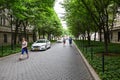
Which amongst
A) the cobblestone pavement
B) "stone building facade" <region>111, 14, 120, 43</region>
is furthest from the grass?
"stone building facade" <region>111, 14, 120, 43</region>

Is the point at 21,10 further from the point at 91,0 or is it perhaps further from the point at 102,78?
the point at 102,78

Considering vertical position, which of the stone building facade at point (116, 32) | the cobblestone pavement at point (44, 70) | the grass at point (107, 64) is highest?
the stone building facade at point (116, 32)

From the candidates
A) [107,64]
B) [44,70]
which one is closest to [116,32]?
[107,64]

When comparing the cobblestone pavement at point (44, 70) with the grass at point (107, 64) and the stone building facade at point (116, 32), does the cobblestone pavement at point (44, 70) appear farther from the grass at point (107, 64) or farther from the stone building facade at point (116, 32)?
the stone building facade at point (116, 32)

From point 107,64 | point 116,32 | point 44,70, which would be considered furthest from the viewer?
point 116,32

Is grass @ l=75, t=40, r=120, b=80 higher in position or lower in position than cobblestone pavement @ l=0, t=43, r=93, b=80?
higher

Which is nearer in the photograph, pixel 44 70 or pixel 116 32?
pixel 44 70

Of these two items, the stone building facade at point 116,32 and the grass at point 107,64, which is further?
the stone building facade at point 116,32

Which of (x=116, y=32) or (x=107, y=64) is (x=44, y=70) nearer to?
(x=107, y=64)

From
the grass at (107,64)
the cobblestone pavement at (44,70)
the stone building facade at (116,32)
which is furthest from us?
the stone building facade at (116,32)

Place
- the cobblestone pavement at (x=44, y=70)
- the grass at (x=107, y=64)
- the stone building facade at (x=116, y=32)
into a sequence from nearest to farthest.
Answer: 1. the grass at (x=107, y=64)
2. the cobblestone pavement at (x=44, y=70)
3. the stone building facade at (x=116, y=32)

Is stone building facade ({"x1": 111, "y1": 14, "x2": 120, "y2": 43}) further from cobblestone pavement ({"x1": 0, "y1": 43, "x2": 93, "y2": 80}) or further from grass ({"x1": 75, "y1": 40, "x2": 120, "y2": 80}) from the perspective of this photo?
cobblestone pavement ({"x1": 0, "y1": 43, "x2": 93, "y2": 80})

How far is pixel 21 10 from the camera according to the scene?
2256 cm

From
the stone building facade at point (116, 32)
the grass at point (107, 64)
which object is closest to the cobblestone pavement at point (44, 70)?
the grass at point (107, 64)
